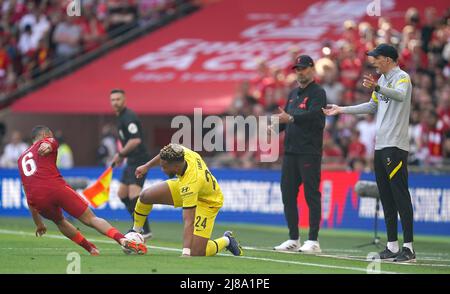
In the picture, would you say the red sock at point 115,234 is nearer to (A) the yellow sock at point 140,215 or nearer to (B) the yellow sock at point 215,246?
(A) the yellow sock at point 140,215

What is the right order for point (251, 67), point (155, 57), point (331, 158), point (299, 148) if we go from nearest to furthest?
point (299, 148)
point (331, 158)
point (251, 67)
point (155, 57)

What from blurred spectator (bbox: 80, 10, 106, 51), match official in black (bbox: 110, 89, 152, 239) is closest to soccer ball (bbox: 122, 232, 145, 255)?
match official in black (bbox: 110, 89, 152, 239)

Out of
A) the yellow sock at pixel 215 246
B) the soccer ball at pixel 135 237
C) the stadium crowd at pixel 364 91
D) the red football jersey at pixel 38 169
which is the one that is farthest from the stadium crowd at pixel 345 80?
the red football jersey at pixel 38 169

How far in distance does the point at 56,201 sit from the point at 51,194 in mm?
116

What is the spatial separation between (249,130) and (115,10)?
9.87m

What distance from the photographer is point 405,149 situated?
14.0m

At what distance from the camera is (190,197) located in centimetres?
1362

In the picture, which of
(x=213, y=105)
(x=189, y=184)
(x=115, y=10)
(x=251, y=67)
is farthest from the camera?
(x=115, y=10)

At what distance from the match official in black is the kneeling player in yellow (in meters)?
3.65

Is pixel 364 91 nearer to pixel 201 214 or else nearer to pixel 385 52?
pixel 385 52

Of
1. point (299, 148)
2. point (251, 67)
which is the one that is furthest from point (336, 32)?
point (299, 148)

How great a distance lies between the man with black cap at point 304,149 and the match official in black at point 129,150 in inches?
129
